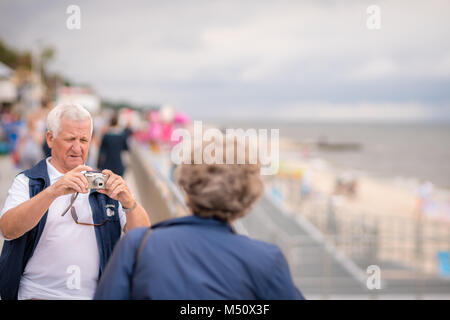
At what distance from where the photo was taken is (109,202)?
2146 millimetres

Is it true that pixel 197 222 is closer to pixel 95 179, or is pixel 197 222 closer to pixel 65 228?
pixel 95 179

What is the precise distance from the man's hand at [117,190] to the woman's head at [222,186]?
44cm

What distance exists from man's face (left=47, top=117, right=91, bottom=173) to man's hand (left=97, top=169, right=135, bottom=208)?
0.83ft

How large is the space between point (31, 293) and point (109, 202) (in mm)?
502

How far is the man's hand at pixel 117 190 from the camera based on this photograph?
1.96 m

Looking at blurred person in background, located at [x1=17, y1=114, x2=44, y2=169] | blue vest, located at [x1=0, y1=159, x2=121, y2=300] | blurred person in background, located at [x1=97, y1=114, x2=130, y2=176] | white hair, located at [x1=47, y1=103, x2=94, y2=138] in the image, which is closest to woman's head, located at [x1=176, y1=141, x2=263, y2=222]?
blue vest, located at [x1=0, y1=159, x2=121, y2=300]

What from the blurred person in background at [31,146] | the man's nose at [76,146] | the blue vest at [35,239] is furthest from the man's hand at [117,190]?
the blurred person in background at [31,146]

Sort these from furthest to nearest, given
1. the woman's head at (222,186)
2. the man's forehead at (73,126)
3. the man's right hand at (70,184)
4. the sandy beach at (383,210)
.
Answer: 1. the sandy beach at (383,210)
2. the man's forehead at (73,126)
3. the man's right hand at (70,184)
4. the woman's head at (222,186)

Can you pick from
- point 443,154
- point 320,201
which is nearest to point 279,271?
point 320,201

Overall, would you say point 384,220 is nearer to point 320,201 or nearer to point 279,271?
point 320,201

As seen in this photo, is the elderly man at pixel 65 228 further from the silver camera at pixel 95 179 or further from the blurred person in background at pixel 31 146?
the blurred person in background at pixel 31 146

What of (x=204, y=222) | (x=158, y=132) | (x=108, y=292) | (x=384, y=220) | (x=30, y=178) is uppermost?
(x=158, y=132)

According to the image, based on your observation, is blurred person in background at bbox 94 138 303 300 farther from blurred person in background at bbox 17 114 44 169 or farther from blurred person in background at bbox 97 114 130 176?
blurred person in background at bbox 17 114 44 169

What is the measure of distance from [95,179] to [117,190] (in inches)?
4.2
